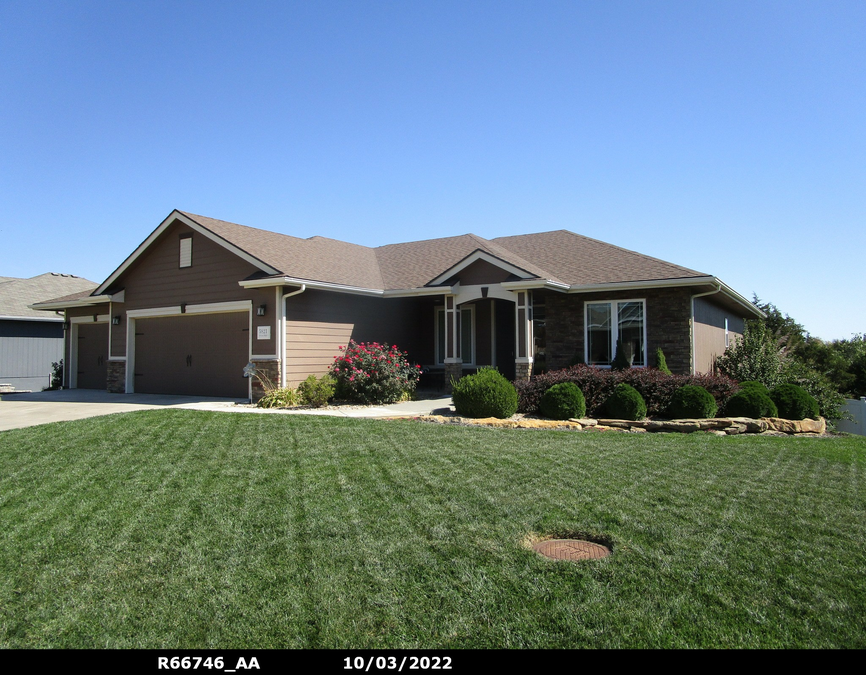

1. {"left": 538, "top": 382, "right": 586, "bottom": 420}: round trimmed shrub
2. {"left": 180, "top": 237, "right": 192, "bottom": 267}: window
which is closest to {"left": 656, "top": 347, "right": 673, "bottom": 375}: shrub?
{"left": 538, "top": 382, "right": 586, "bottom": 420}: round trimmed shrub

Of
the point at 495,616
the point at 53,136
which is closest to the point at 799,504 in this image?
the point at 495,616

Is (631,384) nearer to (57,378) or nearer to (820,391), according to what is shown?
(820,391)

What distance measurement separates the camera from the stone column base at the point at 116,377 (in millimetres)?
17297

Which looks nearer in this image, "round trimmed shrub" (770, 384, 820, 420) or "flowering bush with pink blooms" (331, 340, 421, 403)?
"round trimmed shrub" (770, 384, 820, 420)

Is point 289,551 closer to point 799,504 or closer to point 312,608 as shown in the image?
point 312,608

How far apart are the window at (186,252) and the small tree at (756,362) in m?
15.0

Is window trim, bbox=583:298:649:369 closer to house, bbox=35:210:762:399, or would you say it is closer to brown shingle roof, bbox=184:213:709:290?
house, bbox=35:210:762:399

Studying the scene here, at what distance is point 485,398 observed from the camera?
1137cm

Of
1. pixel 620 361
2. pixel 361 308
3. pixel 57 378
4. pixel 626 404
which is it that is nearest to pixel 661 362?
pixel 620 361

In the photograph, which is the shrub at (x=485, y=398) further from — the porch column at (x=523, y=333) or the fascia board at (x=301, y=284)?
the fascia board at (x=301, y=284)

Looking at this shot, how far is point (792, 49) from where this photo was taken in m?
11.1

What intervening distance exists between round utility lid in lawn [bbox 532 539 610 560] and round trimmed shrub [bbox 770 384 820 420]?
32.1 ft

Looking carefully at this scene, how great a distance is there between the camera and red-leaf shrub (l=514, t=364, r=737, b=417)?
12.2 meters

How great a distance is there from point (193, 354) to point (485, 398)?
30.0ft
